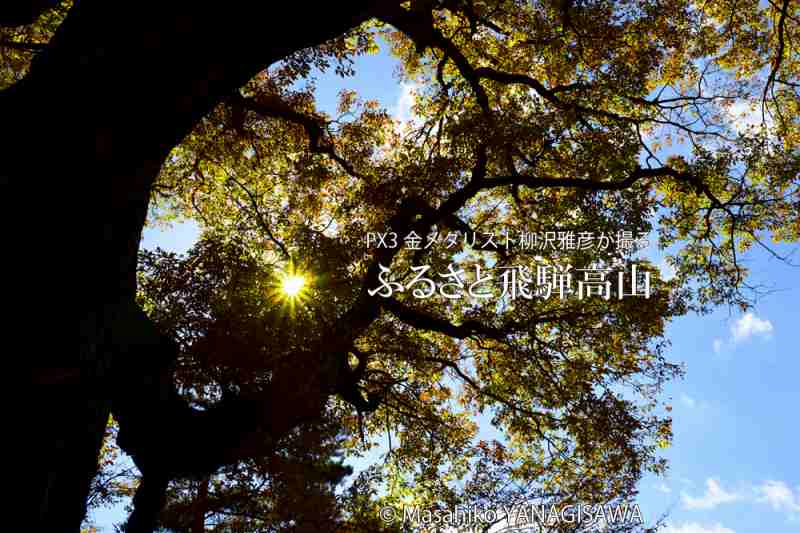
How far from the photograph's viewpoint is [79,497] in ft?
15.0

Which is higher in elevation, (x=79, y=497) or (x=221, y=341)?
(x=221, y=341)

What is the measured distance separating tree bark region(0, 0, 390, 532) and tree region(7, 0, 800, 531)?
0.06ft

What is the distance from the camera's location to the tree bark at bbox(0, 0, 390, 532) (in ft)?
11.8

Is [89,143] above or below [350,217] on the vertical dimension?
below

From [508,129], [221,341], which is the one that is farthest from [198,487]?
[508,129]

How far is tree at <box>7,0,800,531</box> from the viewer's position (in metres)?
3.76

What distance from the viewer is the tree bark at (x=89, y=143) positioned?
3602 mm

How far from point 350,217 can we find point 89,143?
6.59m

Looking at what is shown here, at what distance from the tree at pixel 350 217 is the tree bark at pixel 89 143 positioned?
0.06 feet

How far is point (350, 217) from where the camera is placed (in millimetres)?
10094

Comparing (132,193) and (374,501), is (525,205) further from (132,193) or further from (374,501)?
(132,193)

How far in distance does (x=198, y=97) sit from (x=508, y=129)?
5.90 meters

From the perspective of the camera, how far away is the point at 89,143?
362 centimetres

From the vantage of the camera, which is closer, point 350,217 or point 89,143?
point 89,143
